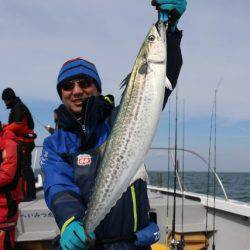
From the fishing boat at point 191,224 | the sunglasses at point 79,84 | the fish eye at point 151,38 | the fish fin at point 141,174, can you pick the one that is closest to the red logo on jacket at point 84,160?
the fish fin at point 141,174

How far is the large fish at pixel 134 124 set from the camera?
249 cm

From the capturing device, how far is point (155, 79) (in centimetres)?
250

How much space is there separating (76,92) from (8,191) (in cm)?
315

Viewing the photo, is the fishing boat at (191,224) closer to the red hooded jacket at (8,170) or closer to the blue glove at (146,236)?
the red hooded jacket at (8,170)

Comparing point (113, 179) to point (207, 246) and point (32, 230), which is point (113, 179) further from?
point (207, 246)

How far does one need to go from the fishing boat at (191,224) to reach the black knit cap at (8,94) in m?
2.06

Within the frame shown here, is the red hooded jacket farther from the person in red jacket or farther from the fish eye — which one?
the fish eye

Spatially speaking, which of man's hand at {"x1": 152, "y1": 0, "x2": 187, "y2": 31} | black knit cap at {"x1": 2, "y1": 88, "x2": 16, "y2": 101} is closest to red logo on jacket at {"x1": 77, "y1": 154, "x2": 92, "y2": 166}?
man's hand at {"x1": 152, "y1": 0, "x2": 187, "y2": 31}

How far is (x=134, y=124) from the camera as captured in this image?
2.51m

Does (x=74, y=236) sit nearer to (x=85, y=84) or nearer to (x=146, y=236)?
(x=146, y=236)

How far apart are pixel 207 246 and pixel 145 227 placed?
179 inches

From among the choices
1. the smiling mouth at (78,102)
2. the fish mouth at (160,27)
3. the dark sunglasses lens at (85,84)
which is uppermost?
the fish mouth at (160,27)

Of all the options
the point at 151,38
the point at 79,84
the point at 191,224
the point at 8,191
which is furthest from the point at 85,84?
the point at 191,224

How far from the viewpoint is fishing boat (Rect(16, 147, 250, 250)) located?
21.5 feet
